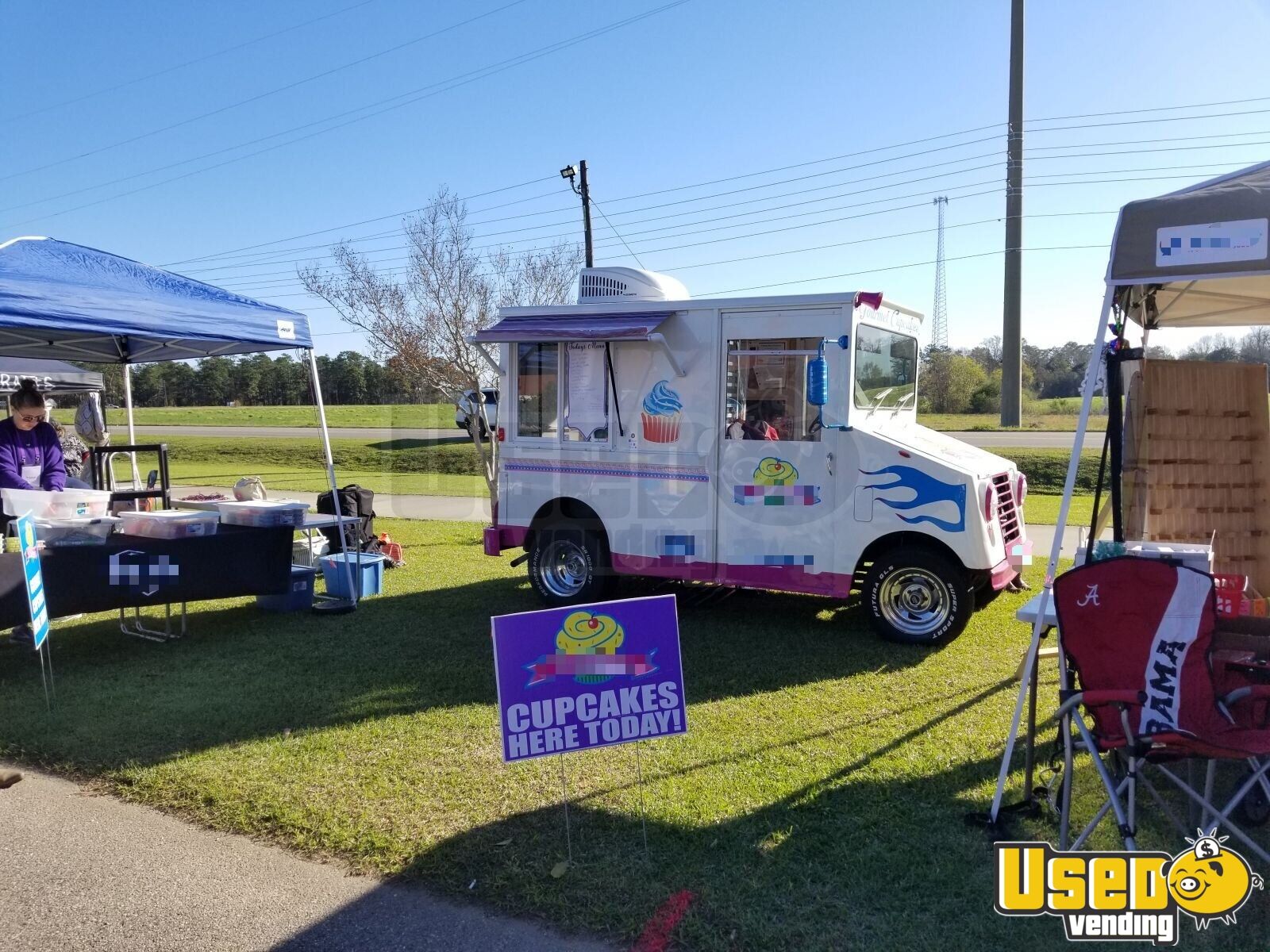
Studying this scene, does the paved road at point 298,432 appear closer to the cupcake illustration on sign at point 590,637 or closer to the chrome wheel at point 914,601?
the chrome wheel at point 914,601

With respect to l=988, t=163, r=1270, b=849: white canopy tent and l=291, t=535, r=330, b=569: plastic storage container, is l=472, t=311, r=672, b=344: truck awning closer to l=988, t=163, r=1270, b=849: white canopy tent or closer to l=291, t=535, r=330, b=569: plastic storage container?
l=291, t=535, r=330, b=569: plastic storage container

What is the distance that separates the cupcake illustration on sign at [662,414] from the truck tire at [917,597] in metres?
1.82

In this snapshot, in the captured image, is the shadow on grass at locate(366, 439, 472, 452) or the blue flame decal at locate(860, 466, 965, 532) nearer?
the blue flame decal at locate(860, 466, 965, 532)

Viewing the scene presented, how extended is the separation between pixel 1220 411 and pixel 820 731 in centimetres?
318

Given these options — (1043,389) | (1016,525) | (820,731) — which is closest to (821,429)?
(1016,525)

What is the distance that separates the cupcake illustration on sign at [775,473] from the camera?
21.6 ft

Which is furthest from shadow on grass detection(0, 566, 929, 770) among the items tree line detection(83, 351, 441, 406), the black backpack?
tree line detection(83, 351, 441, 406)

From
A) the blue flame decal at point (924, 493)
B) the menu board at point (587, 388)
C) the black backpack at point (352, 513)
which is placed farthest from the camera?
the black backpack at point (352, 513)

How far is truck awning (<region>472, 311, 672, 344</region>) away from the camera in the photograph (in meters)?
6.80

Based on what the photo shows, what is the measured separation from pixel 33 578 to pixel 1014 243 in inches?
886

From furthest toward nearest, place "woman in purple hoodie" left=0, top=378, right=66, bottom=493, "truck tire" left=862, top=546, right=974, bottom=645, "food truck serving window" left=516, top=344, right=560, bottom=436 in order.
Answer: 1. "food truck serving window" left=516, top=344, right=560, bottom=436
2. "woman in purple hoodie" left=0, top=378, right=66, bottom=493
3. "truck tire" left=862, top=546, right=974, bottom=645

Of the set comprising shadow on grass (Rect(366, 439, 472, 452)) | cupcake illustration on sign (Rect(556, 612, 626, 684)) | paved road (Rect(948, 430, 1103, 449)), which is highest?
cupcake illustration on sign (Rect(556, 612, 626, 684))

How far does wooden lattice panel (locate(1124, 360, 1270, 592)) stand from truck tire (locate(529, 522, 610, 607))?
4.03 meters

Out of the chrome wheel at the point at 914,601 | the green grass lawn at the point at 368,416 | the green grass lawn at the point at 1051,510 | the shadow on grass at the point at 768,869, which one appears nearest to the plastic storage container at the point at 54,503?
the shadow on grass at the point at 768,869
